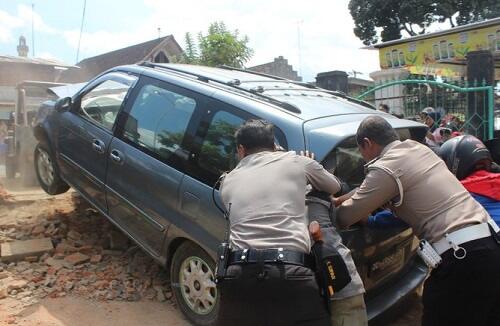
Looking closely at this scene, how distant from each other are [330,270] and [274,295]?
32cm

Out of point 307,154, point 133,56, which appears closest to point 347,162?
point 307,154

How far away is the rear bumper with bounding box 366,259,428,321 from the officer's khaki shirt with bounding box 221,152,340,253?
1138 millimetres

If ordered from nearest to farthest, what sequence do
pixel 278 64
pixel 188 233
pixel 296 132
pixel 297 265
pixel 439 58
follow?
pixel 297 265, pixel 296 132, pixel 188 233, pixel 439 58, pixel 278 64

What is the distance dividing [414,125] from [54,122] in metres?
3.49

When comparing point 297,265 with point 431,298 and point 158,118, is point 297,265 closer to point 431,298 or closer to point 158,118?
point 431,298

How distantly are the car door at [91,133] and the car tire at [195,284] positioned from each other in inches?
42.5

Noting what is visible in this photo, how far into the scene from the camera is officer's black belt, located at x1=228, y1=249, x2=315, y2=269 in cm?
214

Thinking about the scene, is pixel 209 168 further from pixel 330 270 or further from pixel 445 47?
pixel 445 47

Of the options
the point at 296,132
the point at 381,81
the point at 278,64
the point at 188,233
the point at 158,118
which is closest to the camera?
the point at 296,132

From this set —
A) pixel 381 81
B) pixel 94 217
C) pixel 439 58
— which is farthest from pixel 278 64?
pixel 94 217

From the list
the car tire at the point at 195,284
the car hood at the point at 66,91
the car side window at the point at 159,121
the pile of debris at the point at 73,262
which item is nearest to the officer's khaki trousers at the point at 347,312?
the car tire at the point at 195,284

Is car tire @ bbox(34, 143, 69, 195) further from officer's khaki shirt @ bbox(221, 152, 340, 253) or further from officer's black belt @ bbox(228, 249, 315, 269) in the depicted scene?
officer's black belt @ bbox(228, 249, 315, 269)

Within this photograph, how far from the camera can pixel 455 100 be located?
6.88m

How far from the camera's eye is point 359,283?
7.91ft
